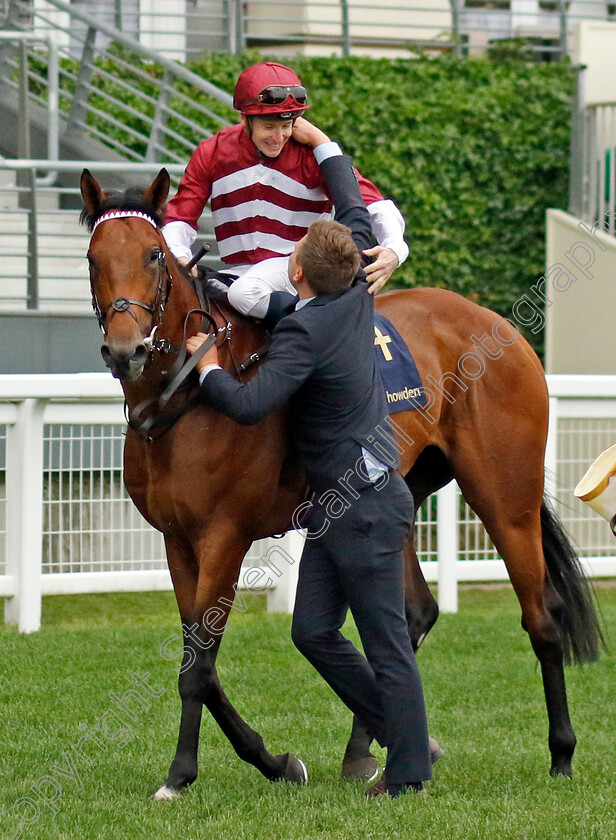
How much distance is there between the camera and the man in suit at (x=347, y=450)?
11.6ft

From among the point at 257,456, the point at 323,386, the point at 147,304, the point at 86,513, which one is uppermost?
the point at 147,304

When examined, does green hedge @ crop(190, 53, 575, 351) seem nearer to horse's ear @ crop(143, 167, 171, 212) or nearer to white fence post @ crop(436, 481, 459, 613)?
white fence post @ crop(436, 481, 459, 613)

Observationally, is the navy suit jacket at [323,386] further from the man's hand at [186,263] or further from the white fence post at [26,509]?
Result: the white fence post at [26,509]

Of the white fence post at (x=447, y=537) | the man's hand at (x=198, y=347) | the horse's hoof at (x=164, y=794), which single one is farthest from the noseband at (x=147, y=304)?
the white fence post at (x=447, y=537)

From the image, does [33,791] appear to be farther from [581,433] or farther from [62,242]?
[62,242]

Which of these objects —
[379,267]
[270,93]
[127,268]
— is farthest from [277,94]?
[127,268]

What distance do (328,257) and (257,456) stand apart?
0.71 m

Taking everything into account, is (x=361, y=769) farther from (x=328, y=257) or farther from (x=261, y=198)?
(x=261, y=198)

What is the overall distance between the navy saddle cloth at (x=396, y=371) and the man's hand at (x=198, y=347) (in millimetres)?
738

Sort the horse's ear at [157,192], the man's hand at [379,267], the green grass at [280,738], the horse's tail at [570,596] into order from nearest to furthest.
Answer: the green grass at [280,738], the horse's ear at [157,192], the man's hand at [379,267], the horse's tail at [570,596]

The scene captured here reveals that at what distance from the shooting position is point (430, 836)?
3352 millimetres

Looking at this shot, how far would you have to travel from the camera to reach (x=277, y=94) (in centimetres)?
384

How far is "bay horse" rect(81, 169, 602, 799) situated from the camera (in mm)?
3594

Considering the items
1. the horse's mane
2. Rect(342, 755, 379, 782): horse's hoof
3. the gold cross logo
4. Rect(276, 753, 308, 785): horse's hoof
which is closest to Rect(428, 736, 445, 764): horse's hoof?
Rect(342, 755, 379, 782): horse's hoof
